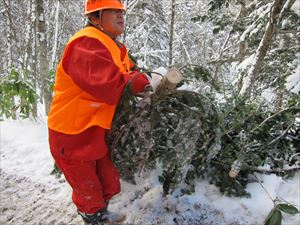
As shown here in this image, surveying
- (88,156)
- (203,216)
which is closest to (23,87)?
(88,156)

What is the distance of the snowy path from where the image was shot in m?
3.85

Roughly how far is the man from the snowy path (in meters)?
0.58

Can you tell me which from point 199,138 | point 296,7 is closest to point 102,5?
point 199,138

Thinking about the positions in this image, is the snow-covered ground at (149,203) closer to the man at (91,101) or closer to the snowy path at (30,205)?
the snowy path at (30,205)

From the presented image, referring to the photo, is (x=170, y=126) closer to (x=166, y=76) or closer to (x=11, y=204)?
(x=166, y=76)

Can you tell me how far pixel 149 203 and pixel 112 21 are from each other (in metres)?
2.02

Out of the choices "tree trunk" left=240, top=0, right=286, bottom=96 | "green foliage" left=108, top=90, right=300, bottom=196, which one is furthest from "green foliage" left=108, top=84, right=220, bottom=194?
"tree trunk" left=240, top=0, right=286, bottom=96

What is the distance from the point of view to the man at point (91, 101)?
271 cm

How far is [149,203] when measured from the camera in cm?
369

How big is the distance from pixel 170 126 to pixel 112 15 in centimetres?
120

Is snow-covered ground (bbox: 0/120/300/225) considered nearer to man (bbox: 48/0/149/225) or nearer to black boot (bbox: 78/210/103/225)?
black boot (bbox: 78/210/103/225)

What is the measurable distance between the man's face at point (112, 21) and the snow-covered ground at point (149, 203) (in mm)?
1790

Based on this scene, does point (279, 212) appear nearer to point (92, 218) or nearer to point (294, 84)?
point (294, 84)

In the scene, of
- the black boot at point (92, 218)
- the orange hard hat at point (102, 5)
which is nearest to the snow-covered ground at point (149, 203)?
the black boot at point (92, 218)
